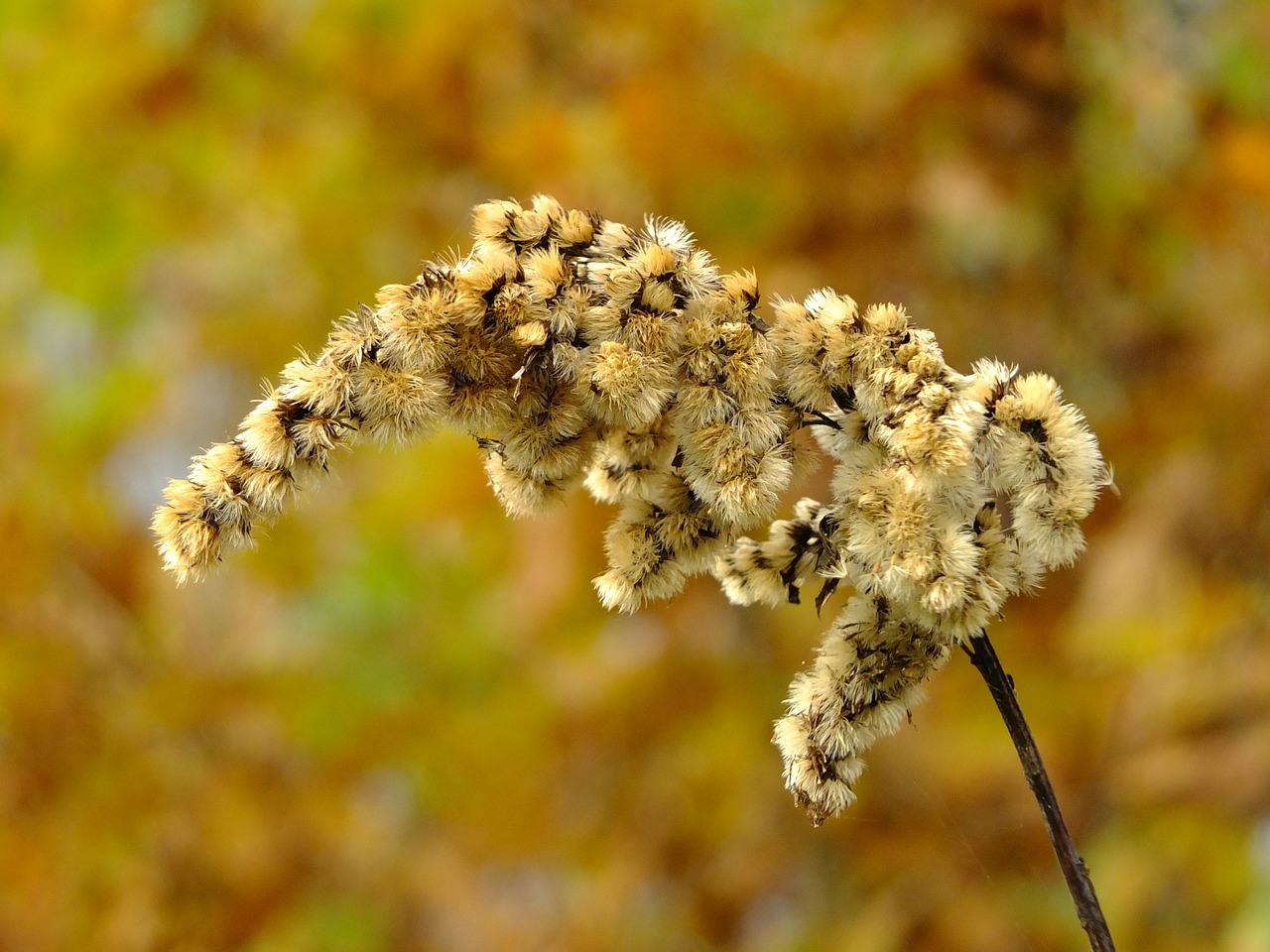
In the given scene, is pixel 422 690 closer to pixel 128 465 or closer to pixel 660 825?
pixel 660 825

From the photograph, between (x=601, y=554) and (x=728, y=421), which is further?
(x=601, y=554)

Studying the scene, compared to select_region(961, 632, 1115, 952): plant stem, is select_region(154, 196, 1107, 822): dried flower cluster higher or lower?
higher

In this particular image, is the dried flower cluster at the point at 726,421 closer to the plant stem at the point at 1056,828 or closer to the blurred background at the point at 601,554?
the plant stem at the point at 1056,828

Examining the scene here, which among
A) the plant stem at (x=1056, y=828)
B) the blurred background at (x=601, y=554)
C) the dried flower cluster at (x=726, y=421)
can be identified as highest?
the blurred background at (x=601, y=554)

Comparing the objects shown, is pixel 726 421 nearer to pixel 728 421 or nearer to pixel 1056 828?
pixel 728 421

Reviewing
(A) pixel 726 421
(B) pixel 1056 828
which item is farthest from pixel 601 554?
(B) pixel 1056 828

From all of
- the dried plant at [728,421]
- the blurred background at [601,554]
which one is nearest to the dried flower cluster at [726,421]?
the dried plant at [728,421]

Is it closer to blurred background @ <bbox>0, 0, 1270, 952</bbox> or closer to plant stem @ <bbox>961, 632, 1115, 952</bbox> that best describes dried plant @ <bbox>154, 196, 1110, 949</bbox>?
plant stem @ <bbox>961, 632, 1115, 952</bbox>

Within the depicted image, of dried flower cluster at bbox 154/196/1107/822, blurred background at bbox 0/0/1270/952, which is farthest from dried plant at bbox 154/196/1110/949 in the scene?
blurred background at bbox 0/0/1270/952
